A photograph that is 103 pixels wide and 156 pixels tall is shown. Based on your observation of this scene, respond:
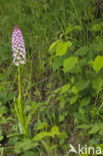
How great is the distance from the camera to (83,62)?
2123mm

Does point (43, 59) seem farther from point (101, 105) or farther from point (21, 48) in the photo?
point (101, 105)

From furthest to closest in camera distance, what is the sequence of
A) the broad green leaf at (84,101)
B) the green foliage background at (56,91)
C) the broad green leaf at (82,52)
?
the broad green leaf at (82,52)
the broad green leaf at (84,101)
the green foliage background at (56,91)

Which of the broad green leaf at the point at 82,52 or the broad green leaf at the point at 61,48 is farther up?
the broad green leaf at the point at 82,52

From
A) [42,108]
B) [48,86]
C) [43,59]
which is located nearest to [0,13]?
[43,59]

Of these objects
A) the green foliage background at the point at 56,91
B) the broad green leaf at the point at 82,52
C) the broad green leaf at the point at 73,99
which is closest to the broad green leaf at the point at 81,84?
the green foliage background at the point at 56,91

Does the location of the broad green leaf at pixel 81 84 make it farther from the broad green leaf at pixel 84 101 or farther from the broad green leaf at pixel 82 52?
the broad green leaf at pixel 82 52

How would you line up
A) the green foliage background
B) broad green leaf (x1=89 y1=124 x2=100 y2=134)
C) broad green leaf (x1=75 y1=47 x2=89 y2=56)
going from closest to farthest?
broad green leaf (x1=89 y1=124 x2=100 y2=134), the green foliage background, broad green leaf (x1=75 y1=47 x2=89 y2=56)

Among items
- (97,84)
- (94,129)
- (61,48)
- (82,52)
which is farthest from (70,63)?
(94,129)

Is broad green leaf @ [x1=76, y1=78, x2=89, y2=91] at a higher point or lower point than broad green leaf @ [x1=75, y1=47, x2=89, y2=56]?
lower

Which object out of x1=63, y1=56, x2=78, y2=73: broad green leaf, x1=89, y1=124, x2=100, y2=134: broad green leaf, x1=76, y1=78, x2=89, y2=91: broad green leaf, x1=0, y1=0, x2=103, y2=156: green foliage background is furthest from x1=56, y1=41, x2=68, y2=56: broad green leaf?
x1=89, y1=124, x2=100, y2=134: broad green leaf

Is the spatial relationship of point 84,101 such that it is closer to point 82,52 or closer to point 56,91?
point 56,91

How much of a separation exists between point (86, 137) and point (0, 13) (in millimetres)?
3224

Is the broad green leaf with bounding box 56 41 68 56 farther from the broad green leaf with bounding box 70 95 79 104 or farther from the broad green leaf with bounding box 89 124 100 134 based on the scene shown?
the broad green leaf with bounding box 89 124 100 134

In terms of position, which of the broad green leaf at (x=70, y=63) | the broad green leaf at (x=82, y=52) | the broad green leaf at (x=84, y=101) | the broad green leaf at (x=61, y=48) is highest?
the broad green leaf at (x=82, y=52)
